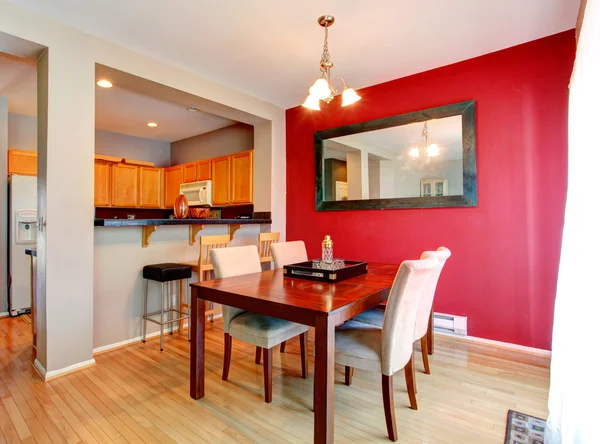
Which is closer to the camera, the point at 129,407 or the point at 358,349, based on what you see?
the point at 358,349

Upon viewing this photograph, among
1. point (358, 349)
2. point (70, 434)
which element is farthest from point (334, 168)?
point (70, 434)

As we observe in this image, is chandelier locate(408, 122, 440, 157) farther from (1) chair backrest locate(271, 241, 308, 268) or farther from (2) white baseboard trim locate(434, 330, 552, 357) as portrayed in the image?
(2) white baseboard trim locate(434, 330, 552, 357)

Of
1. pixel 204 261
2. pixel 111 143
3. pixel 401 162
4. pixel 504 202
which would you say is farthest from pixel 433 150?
pixel 111 143

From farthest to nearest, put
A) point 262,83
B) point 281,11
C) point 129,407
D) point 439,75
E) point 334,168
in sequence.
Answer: point 334,168
point 262,83
point 439,75
point 281,11
point 129,407

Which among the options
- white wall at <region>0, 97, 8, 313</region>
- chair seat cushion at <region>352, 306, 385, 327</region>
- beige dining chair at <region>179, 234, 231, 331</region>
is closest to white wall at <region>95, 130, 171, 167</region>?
white wall at <region>0, 97, 8, 313</region>

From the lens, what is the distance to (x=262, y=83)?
3605 millimetres

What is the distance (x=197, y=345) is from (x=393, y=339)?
1.18 meters

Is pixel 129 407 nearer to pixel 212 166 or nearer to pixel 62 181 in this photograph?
pixel 62 181

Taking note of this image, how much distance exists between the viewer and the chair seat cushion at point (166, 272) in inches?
113

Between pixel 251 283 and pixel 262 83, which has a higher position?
pixel 262 83

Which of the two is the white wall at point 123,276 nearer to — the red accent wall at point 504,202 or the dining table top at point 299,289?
the dining table top at point 299,289

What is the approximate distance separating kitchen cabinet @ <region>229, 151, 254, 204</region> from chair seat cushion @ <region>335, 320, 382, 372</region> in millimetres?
3027

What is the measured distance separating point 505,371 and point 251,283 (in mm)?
1993

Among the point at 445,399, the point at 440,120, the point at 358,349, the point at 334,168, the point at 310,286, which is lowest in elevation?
the point at 445,399
